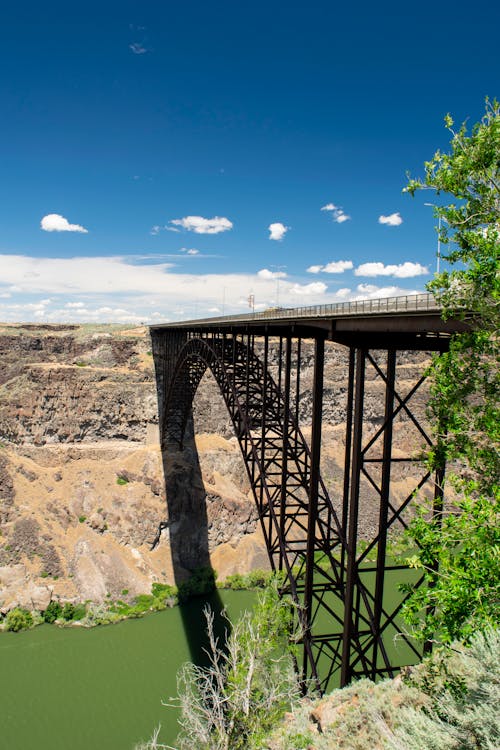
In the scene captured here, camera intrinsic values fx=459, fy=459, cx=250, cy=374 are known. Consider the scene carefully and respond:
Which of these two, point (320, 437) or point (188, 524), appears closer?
point (320, 437)

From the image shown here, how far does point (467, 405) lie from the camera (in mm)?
7629

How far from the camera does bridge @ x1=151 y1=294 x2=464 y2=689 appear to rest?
9719 millimetres

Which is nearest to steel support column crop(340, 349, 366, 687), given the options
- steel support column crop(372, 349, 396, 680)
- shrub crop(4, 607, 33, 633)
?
steel support column crop(372, 349, 396, 680)

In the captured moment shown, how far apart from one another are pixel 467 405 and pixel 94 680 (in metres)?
26.1

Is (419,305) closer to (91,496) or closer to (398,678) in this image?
(398,678)

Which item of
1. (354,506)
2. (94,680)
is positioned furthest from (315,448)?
(94,680)

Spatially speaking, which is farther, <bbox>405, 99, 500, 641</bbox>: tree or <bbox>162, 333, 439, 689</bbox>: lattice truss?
<bbox>162, 333, 439, 689</bbox>: lattice truss

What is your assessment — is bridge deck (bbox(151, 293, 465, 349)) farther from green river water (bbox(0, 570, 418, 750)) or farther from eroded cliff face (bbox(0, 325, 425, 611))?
eroded cliff face (bbox(0, 325, 425, 611))

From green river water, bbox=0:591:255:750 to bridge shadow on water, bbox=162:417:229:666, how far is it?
3.01 feet

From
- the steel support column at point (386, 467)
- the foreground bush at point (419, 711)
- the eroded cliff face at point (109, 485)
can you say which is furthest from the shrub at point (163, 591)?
the steel support column at point (386, 467)

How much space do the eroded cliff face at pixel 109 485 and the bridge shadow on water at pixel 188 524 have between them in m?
0.09

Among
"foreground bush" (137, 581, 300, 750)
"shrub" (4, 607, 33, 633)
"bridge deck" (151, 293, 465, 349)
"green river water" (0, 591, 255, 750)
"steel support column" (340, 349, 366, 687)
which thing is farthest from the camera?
"shrub" (4, 607, 33, 633)

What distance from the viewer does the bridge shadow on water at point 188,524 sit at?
32.5 metres

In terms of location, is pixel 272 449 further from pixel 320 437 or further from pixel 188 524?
pixel 188 524
